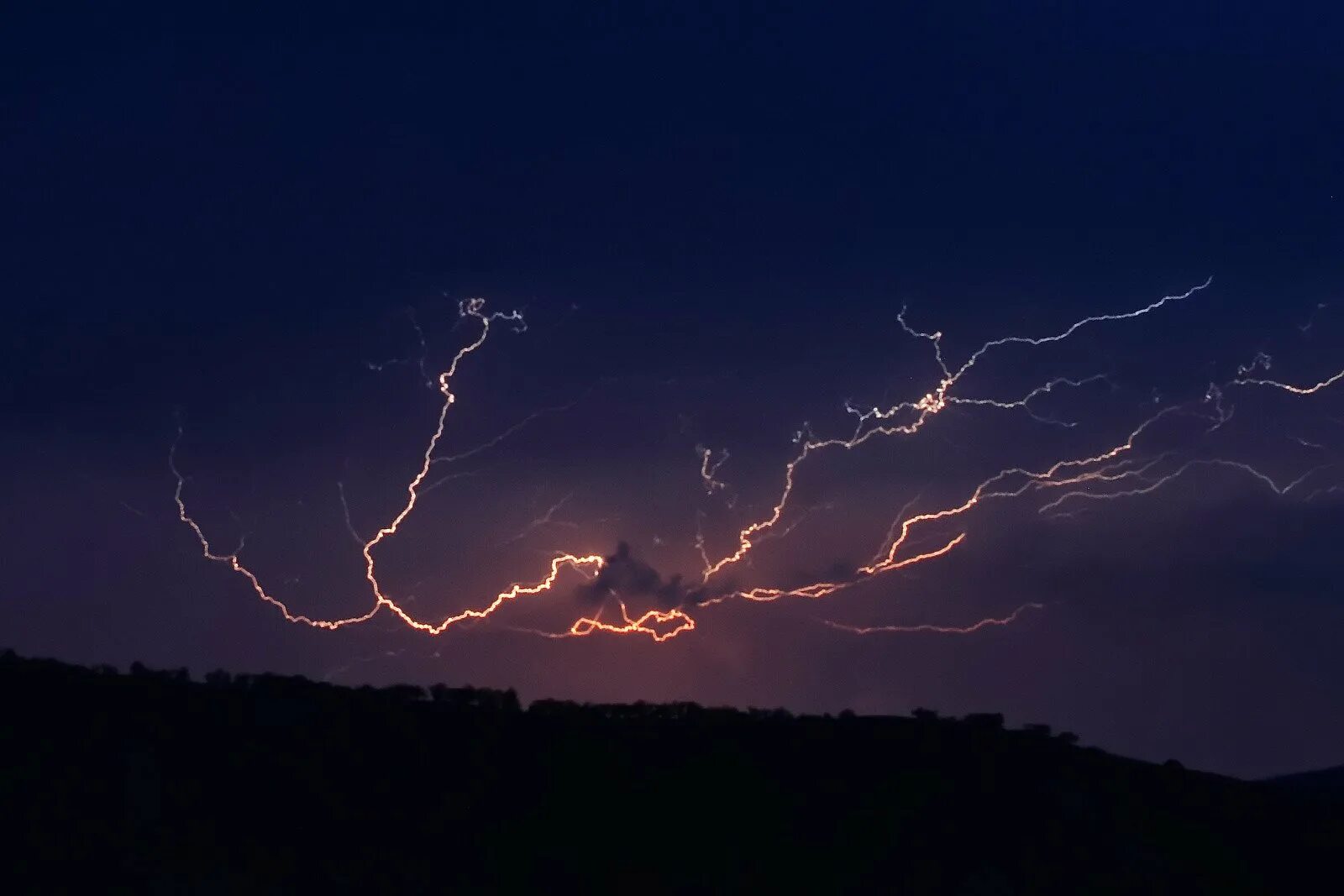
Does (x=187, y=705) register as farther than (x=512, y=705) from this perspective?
No

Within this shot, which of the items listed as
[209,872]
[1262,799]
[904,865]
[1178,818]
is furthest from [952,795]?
[209,872]

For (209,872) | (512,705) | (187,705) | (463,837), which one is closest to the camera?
(209,872)

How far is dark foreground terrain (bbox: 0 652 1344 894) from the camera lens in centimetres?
2356

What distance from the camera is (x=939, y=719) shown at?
30750 mm

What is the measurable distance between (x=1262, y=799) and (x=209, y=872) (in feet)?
59.2

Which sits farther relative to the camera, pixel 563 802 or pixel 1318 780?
pixel 1318 780

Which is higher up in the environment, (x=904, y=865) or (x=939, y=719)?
(x=939, y=719)

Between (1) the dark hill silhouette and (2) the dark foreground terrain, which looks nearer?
(2) the dark foreground terrain

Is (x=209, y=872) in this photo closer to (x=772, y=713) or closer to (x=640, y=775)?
(x=640, y=775)

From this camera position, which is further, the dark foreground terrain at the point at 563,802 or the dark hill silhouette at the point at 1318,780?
the dark hill silhouette at the point at 1318,780

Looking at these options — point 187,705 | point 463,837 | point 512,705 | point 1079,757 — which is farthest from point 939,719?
point 187,705

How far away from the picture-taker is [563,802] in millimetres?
26391

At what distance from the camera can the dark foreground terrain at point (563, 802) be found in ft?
77.3

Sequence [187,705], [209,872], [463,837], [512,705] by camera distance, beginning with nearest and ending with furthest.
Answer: [209,872] < [463,837] < [187,705] < [512,705]
